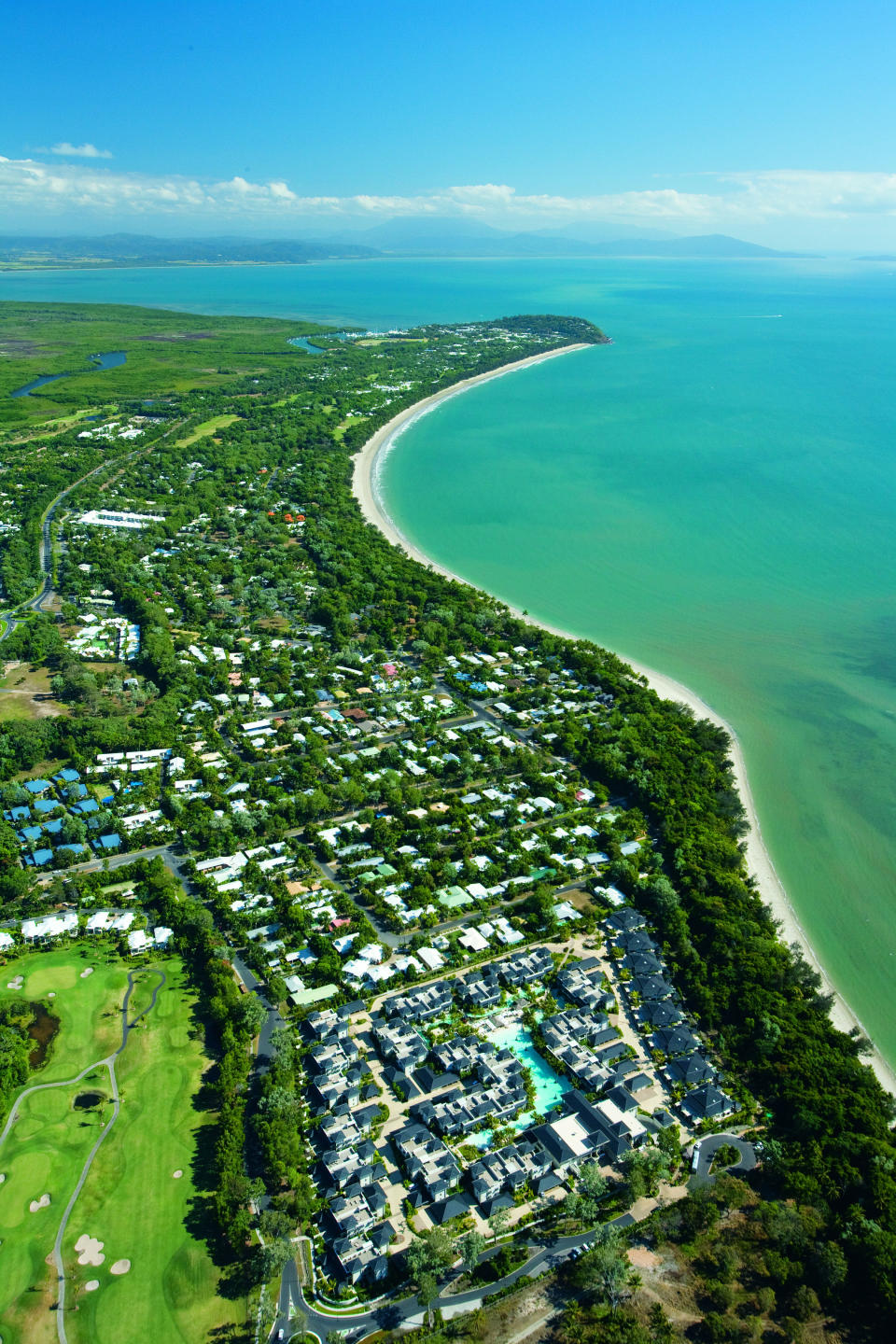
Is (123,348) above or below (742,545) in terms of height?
above

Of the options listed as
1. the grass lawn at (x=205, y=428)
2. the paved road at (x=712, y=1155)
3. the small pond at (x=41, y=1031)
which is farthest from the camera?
the grass lawn at (x=205, y=428)

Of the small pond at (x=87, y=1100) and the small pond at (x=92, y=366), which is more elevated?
the small pond at (x=92, y=366)

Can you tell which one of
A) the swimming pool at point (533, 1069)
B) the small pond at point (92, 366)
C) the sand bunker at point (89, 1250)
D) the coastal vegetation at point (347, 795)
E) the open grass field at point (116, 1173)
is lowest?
the sand bunker at point (89, 1250)

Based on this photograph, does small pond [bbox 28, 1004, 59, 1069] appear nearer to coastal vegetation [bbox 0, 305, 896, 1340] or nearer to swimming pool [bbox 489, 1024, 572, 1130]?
coastal vegetation [bbox 0, 305, 896, 1340]

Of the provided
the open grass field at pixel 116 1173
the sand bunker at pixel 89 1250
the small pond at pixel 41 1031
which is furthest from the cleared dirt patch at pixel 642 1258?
the small pond at pixel 41 1031

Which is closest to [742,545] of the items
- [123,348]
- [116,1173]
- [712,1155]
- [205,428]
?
[712,1155]

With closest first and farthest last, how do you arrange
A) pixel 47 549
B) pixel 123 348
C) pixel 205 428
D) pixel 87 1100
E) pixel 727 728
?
pixel 87 1100, pixel 727 728, pixel 47 549, pixel 205 428, pixel 123 348

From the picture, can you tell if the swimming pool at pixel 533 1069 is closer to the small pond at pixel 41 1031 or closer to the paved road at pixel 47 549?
the small pond at pixel 41 1031

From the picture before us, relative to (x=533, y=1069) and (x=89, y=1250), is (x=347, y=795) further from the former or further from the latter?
(x=89, y=1250)
